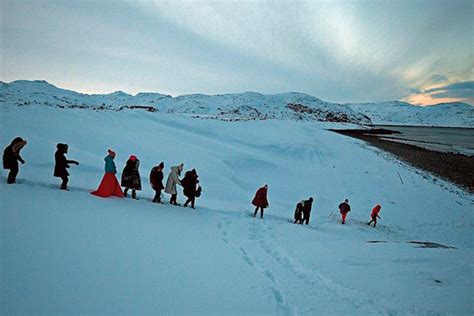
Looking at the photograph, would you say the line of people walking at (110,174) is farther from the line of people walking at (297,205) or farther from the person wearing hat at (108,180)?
the line of people walking at (297,205)

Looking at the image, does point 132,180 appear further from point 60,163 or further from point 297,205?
point 297,205

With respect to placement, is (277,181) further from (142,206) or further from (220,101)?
(220,101)

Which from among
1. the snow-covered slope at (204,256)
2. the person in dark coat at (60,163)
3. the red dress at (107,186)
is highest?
the person in dark coat at (60,163)

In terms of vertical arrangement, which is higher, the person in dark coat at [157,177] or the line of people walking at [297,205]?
the person in dark coat at [157,177]

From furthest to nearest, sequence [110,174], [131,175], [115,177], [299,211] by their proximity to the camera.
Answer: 1. [299,211]
2. [131,175]
3. [115,177]
4. [110,174]

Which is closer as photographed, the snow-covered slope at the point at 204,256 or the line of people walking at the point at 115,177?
the snow-covered slope at the point at 204,256

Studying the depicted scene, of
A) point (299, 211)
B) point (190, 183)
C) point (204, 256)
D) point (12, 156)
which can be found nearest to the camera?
point (204, 256)

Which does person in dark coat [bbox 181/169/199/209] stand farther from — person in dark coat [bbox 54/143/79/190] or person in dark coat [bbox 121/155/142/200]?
person in dark coat [bbox 54/143/79/190]

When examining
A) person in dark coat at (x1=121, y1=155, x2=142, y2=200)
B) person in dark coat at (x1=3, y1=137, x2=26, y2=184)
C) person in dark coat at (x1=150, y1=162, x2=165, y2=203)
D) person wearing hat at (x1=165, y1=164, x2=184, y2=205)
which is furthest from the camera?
person wearing hat at (x1=165, y1=164, x2=184, y2=205)

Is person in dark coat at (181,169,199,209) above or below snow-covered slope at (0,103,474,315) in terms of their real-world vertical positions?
above

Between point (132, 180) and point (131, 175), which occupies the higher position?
point (131, 175)

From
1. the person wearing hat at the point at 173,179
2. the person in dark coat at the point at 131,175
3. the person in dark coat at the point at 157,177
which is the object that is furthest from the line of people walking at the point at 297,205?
the person in dark coat at the point at 131,175

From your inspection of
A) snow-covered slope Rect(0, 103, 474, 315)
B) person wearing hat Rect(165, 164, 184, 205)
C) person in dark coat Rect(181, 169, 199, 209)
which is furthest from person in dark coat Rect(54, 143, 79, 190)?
person in dark coat Rect(181, 169, 199, 209)

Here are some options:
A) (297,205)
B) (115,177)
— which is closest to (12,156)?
(115,177)
